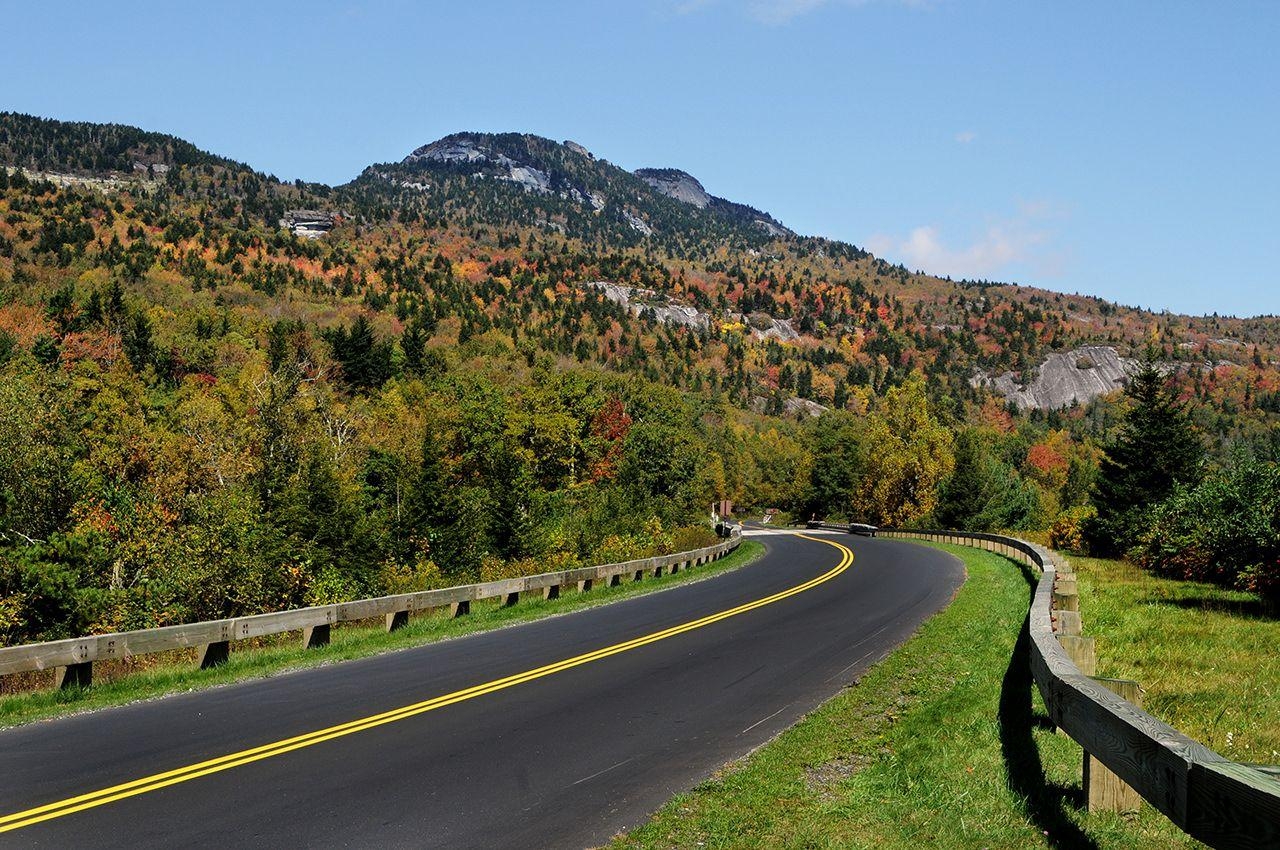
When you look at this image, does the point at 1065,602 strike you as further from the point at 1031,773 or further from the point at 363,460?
the point at 363,460

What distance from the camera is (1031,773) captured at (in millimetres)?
7004

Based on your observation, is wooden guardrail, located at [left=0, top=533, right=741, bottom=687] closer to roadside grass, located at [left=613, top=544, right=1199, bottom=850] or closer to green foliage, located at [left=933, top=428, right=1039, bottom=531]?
roadside grass, located at [left=613, top=544, right=1199, bottom=850]

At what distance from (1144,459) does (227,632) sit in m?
37.6

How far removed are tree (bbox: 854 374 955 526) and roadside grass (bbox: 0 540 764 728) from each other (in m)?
54.3

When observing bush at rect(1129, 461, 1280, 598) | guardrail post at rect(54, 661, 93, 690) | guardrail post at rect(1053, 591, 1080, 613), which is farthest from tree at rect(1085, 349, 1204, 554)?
guardrail post at rect(54, 661, 93, 690)

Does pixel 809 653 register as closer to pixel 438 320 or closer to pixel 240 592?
pixel 240 592

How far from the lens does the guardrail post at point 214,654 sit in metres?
13.6

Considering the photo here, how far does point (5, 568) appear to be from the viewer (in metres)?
17.8

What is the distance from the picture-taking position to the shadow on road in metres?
5.66

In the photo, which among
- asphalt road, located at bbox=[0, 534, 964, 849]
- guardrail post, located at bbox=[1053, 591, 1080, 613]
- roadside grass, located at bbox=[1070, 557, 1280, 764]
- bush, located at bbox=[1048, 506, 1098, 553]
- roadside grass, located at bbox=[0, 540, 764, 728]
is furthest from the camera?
bush, located at bbox=[1048, 506, 1098, 553]

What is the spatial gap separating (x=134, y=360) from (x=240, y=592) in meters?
70.3

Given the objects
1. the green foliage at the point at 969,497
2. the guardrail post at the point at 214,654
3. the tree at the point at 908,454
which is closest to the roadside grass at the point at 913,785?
the guardrail post at the point at 214,654

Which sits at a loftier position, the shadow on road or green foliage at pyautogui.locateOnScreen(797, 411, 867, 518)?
the shadow on road

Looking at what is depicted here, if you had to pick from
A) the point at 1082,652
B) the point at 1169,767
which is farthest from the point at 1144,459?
the point at 1169,767
